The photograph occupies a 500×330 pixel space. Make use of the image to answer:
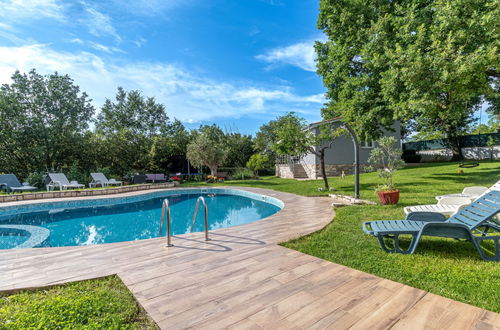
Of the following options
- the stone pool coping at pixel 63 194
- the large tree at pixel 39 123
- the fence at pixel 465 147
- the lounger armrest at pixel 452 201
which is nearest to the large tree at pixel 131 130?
the large tree at pixel 39 123

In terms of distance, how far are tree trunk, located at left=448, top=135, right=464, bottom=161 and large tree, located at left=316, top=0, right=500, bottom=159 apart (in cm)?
1147

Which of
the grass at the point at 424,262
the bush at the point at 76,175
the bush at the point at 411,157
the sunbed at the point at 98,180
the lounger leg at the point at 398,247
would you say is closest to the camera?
the grass at the point at 424,262

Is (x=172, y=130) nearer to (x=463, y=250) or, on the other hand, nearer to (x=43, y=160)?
(x=43, y=160)

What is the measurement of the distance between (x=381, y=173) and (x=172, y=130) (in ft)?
95.8

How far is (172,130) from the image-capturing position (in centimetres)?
3219

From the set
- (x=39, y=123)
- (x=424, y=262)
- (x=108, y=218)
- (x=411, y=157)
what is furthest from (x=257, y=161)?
(x=424, y=262)

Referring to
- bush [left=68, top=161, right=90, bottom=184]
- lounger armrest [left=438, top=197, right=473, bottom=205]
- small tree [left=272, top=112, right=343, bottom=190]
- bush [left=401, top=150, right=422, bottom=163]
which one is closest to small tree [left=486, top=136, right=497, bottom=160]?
bush [left=401, top=150, right=422, bottom=163]

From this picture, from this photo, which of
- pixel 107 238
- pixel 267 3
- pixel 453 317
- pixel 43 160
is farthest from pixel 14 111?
pixel 453 317

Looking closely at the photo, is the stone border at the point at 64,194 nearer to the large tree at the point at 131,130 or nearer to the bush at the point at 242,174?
the large tree at the point at 131,130

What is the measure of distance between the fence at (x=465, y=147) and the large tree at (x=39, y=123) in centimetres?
2964

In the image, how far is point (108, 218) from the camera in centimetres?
924

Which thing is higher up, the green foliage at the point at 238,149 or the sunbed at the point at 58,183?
the green foliage at the point at 238,149

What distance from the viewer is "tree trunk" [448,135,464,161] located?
20.3 meters

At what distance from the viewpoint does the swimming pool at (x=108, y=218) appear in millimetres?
6785
